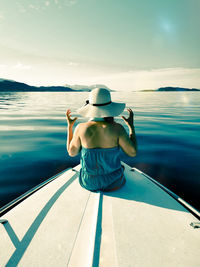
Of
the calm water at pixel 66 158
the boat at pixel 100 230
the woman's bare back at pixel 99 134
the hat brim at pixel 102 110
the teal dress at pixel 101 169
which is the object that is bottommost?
the calm water at pixel 66 158

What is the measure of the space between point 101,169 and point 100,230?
2.58ft

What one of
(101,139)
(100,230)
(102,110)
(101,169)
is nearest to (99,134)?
(101,139)

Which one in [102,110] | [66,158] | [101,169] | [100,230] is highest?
[102,110]

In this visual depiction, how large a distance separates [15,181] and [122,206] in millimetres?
3518

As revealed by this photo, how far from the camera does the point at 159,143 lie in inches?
292

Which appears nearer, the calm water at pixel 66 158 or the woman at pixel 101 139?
the woman at pixel 101 139

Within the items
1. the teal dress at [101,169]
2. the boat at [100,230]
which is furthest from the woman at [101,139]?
the boat at [100,230]

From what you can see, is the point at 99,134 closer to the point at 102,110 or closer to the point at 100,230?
the point at 102,110

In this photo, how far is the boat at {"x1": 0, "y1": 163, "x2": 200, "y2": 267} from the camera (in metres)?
1.41

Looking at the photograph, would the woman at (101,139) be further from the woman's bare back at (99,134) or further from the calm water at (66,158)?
the calm water at (66,158)

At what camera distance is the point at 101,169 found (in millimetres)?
2279

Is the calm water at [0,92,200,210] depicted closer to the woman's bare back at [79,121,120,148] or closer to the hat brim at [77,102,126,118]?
the woman's bare back at [79,121,120,148]

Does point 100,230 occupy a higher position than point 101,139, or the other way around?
point 101,139

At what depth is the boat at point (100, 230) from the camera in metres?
1.41
